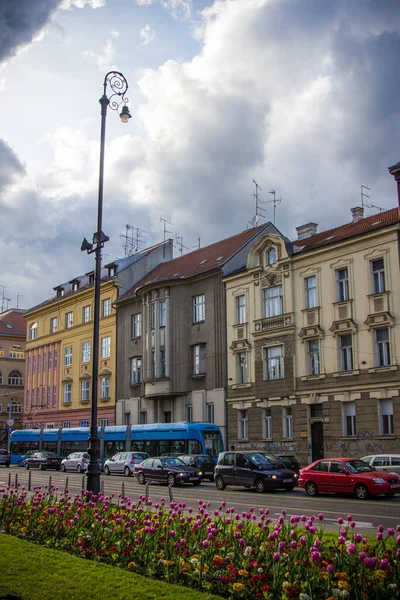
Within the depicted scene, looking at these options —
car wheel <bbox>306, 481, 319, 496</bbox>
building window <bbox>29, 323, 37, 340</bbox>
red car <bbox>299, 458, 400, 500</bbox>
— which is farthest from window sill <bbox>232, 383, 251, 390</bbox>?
building window <bbox>29, 323, 37, 340</bbox>

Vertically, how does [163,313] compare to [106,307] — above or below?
below

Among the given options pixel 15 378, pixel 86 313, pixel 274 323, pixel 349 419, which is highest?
pixel 86 313

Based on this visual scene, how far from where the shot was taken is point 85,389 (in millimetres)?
60719

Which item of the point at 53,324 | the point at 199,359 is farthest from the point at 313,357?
the point at 53,324

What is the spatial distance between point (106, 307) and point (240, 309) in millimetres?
19417

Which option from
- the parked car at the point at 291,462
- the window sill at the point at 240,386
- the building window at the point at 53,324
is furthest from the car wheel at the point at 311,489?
the building window at the point at 53,324

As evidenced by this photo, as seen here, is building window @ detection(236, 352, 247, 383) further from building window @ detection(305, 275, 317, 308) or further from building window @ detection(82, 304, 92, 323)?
building window @ detection(82, 304, 92, 323)

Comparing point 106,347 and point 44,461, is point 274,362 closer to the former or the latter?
point 44,461

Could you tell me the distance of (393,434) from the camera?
31750mm

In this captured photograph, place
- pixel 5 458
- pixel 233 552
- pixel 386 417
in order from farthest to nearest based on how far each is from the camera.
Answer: pixel 5 458 < pixel 386 417 < pixel 233 552

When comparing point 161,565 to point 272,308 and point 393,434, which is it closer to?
point 393,434

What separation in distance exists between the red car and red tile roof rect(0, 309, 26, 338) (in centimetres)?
6993

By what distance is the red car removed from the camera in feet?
75.4

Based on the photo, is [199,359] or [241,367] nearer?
[241,367]
